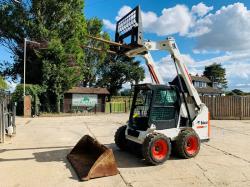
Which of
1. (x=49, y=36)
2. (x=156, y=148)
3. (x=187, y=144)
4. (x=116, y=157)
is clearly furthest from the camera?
(x=49, y=36)

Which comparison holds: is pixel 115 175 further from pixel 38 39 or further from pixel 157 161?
pixel 38 39

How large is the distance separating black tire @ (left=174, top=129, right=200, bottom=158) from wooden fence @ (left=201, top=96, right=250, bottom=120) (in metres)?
12.5

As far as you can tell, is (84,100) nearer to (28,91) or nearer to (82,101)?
(82,101)

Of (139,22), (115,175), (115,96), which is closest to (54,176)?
(115,175)

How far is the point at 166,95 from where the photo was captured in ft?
25.1

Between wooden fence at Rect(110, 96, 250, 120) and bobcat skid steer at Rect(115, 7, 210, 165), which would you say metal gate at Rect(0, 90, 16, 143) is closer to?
bobcat skid steer at Rect(115, 7, 210, 165)

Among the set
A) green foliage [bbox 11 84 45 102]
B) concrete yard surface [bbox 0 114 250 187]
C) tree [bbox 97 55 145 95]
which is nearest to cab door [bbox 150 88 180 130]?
concrete yard surface [bbox 0 114 250 187]

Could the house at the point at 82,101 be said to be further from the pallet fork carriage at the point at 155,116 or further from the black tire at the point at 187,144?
the black tire at the point at 187,144

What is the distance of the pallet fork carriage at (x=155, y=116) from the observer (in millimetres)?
7000

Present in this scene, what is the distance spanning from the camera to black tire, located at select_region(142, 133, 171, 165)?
6746 millimetres

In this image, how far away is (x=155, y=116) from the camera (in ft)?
24.1

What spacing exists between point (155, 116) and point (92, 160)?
1974mm

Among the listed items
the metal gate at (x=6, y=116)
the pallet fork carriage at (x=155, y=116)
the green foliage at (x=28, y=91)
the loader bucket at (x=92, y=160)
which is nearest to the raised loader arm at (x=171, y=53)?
the pallet fork carriage at (x=155, y=116)

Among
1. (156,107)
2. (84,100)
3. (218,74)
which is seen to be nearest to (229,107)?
(156,107)
